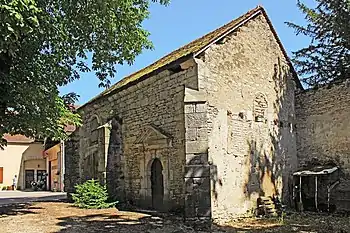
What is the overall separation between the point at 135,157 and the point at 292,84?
7171mm

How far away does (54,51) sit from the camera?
526 inches

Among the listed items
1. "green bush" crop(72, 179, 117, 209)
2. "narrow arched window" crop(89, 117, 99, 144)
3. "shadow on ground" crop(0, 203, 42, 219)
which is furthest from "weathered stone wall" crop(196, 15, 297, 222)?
"narrow arched window" crop(89, 117, 99, 144)

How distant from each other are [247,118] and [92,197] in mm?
6876

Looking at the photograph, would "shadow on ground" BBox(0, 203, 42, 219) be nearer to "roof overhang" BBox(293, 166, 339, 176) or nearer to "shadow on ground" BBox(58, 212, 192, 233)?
"shadow on ground" BBox(58, 212, 192, 233)

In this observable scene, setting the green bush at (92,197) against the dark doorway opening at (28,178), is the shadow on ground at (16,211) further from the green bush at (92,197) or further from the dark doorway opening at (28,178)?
the dark doorway opening at (28,178)

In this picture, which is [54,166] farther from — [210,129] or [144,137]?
[210,129]

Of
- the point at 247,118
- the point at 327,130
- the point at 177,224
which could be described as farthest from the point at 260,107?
the point at 177,224

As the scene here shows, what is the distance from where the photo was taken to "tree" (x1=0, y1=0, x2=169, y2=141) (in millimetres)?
12172

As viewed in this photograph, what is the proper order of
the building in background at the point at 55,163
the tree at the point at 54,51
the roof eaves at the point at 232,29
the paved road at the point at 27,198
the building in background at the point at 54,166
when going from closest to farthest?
the tree at the point at 54,51
the roof eaves at the point at 232,29
the paved road at the point at 27,198
the building in background at the point at 55,163
the building in background at the point at 54,166

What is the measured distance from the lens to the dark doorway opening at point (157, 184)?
47.5ft

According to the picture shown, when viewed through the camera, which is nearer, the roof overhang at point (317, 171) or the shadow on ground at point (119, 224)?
the shadow on ground at point (119, 224)

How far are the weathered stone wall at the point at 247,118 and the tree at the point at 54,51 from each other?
3.28 metres

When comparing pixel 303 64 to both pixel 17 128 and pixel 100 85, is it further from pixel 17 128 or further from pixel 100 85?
pixel 17 128

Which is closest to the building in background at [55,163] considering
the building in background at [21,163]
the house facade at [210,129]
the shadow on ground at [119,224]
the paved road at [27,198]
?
the building in background at [21,163]
